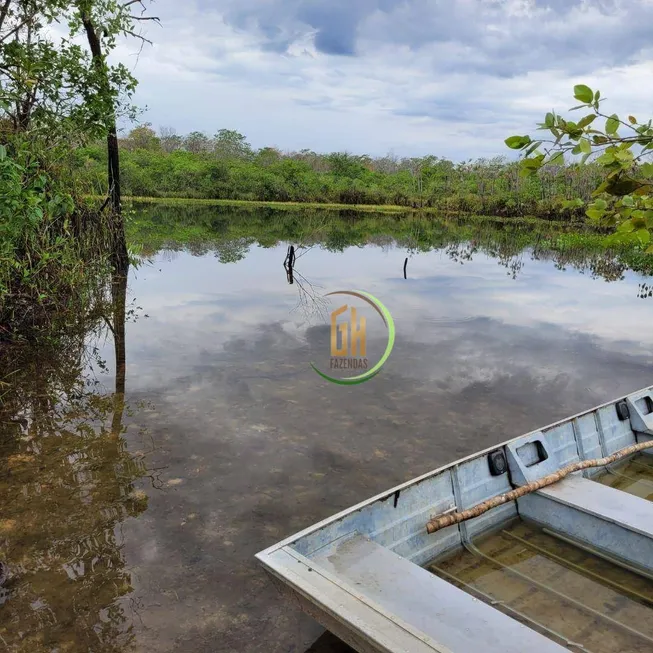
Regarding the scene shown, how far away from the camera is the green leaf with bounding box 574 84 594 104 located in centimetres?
126

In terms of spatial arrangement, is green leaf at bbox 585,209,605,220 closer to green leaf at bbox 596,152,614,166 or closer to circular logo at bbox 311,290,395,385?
green leaf at bbox 596,152,614,166

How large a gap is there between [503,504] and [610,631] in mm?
1208

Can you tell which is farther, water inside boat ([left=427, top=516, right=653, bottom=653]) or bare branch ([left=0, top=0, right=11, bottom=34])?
bare branch ([left=0, top=0, right=11, bottom=34])

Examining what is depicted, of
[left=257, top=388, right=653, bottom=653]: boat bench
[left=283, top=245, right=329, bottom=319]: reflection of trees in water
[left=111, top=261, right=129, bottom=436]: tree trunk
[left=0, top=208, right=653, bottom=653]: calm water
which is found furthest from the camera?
[left=283, top=245, right=329, bottom=319]: reflection of trees in water

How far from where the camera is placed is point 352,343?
10133 millimetres

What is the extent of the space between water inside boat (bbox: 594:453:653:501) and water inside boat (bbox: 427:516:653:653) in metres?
1.40

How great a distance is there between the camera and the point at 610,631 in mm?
3518

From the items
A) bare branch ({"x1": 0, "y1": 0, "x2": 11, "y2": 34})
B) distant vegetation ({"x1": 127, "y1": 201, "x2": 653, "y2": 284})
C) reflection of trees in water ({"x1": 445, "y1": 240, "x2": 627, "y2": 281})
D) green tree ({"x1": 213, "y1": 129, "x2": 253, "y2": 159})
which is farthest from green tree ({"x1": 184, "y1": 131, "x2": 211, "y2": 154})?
bare branch ({"x1": 0, "y1": 0, "x2": 11, "y2": 34})

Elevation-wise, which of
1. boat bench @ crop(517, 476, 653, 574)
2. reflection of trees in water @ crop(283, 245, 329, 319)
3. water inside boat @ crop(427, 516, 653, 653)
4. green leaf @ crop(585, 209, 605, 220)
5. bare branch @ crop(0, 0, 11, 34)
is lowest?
water inside boat @ crop(427, 516, 653, 653)

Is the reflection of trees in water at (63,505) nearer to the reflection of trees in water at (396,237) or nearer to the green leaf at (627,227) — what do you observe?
the green leaf at (627,227)

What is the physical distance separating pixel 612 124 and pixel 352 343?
29.1 ft

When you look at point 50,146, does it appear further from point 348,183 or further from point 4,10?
point 348,183

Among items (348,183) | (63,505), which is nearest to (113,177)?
(63,505)

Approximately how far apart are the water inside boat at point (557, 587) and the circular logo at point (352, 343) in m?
4.06
